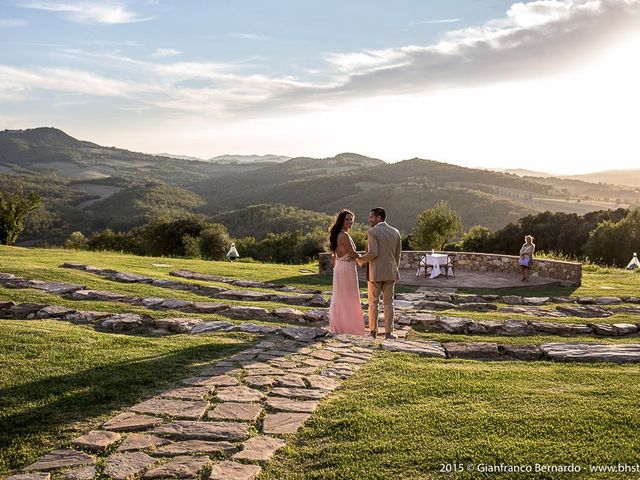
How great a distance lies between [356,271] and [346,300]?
0.51m

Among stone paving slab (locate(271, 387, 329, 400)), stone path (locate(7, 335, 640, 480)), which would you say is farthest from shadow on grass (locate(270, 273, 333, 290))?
stone paving slab (locate(271, 387, 329, 400))

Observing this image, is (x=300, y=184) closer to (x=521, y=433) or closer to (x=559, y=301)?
(x=559, y=301)

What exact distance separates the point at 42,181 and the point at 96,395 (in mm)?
124839

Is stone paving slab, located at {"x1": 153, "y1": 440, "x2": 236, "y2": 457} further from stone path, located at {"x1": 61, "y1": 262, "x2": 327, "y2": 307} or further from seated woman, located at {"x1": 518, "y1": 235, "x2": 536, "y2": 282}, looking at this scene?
seated woman, located at {"x1": 518, "y1": 235, "x2": 536, "y2": 282}

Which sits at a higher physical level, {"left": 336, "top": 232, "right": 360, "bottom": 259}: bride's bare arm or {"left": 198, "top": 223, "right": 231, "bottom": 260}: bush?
{"left": 336, "top": 232, "right": 360, "bottom": 259}: bride's bare arm

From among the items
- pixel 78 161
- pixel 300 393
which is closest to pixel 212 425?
pixel 300 393

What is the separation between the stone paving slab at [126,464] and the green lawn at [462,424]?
0.93 meters

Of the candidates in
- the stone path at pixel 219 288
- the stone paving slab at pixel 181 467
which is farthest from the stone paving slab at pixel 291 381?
the stone path at pixel 219 288

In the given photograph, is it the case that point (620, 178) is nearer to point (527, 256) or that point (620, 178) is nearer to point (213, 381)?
point (527, 256)

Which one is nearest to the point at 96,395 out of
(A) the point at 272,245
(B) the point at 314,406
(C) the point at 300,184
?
(B) the point at 314,406

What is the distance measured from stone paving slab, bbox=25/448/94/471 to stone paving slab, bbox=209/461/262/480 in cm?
98

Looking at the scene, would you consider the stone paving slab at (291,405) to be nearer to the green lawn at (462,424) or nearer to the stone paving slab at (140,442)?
the green lawn at (462,424)

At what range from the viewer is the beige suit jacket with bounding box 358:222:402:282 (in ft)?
28.5

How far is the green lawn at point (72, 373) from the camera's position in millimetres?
4523
